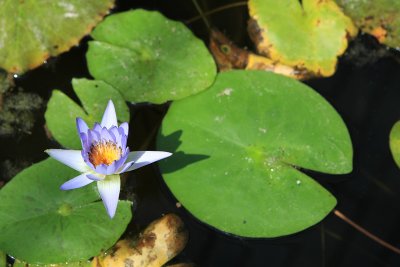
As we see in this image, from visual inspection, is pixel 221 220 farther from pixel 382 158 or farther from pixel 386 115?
pixel 386 115

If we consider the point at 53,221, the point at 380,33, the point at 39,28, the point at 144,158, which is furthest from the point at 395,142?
the point at 39,28

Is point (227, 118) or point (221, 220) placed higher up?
point (227, 118)

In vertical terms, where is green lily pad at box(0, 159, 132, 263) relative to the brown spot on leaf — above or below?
below

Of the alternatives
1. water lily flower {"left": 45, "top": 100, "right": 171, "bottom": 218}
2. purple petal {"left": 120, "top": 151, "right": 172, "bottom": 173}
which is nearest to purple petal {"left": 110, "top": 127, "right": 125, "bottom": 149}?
water lily flower {"left": 45, "top": 100, "right": 171, "bottom": 218}

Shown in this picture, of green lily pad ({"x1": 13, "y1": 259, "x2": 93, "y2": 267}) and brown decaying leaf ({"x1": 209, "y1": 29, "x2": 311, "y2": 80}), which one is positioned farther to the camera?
brown decaying leaf ({"x1": 209, "y1": 29, "x2": 311, "y2": 80})

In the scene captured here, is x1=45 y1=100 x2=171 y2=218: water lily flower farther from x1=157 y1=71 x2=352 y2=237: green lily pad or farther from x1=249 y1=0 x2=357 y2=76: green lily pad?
x1=249 y1=0 x2=357 y2=76: green lily pad

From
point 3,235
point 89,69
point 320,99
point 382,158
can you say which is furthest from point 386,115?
point 3,235

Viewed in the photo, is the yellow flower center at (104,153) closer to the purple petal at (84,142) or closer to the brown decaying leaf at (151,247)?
the purple petal at (84,142)
